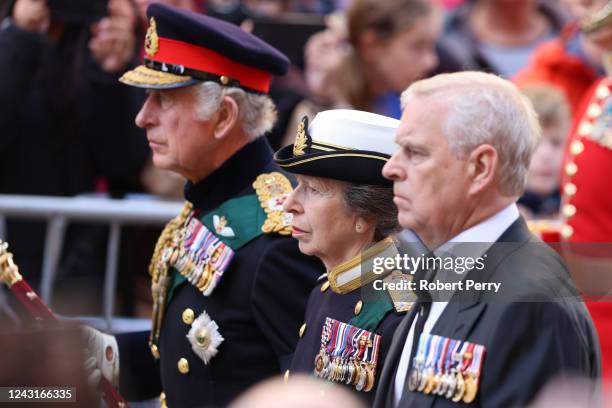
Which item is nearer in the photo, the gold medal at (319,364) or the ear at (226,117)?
the gold medal at (319,364)

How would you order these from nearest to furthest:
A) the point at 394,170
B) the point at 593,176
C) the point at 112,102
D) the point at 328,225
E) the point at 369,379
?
the point at 394,170, the point at 369,379, the point at 328,225, the point at 593,176, the point at 112,102

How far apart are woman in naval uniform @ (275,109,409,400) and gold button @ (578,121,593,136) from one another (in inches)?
71.4

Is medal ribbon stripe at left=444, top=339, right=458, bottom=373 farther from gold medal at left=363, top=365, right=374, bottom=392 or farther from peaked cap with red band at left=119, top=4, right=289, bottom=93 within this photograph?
peaked cap with red band at left=119, top=4, right=289, bottom=93

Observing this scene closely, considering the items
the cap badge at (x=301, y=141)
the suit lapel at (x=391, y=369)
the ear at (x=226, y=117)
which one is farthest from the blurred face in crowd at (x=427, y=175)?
the ear at (x=226, y=117)

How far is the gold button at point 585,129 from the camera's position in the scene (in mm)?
5504

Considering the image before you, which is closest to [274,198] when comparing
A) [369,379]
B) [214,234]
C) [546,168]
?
[214,234]

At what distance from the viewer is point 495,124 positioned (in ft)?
10.5

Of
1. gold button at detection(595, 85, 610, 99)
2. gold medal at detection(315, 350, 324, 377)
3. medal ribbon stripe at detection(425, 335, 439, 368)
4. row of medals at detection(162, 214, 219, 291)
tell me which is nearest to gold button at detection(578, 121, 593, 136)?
gold button at detection(595, 85, 610, 99)

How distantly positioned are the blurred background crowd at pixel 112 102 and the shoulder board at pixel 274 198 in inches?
79.9

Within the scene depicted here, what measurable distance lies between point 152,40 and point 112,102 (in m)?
1.96

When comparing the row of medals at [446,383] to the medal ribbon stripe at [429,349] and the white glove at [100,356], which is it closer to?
the medal ribbon stripe at [429,349]

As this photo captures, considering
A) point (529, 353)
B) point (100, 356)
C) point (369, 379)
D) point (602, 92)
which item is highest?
point (602, 92)

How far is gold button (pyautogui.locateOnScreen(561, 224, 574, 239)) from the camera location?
5477 millimetres

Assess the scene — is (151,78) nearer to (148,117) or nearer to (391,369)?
(148,117)
